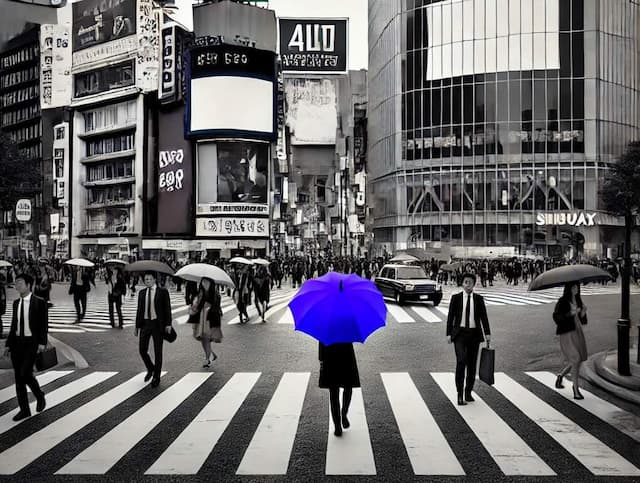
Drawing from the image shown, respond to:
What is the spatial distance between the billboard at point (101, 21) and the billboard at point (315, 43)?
2244 cm

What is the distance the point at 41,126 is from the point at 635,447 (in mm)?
92555

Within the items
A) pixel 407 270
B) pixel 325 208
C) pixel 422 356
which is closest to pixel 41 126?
pixel 325 208

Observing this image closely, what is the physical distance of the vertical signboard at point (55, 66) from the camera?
7362cm

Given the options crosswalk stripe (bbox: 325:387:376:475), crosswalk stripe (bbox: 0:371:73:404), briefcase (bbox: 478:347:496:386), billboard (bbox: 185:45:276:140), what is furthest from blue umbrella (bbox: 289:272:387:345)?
billboard (bbox: 185:45:276:140)

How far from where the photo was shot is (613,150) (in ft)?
204

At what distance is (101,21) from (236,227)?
96.4ft

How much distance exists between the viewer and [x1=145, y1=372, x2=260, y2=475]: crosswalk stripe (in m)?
6.06

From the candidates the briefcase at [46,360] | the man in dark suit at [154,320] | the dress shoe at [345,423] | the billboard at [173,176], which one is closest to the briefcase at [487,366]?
the dress shoe at [345,423]

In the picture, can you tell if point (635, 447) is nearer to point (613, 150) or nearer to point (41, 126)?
point (613, 150)

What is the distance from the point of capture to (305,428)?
745 cm

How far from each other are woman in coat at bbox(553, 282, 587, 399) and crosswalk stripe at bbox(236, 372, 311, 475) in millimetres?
3760

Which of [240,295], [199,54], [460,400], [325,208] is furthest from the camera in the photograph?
[325,208]

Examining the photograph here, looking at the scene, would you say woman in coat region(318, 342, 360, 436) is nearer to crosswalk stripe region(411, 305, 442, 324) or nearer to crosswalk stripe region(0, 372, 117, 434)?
crosswalk stripe region(0, 372, 117, 434)

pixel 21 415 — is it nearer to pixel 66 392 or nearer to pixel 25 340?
pixel 25 340
